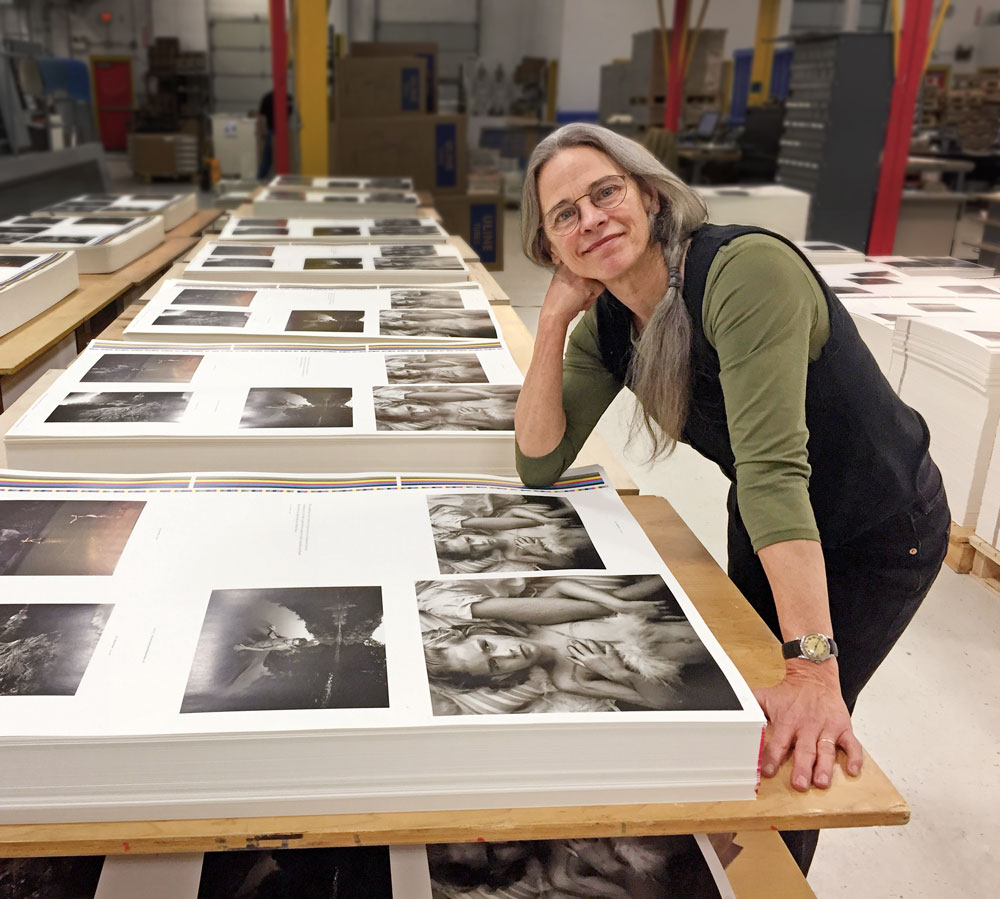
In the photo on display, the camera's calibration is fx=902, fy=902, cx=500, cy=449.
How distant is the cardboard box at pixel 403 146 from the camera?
4.50 meters

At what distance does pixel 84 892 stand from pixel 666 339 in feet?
2.43

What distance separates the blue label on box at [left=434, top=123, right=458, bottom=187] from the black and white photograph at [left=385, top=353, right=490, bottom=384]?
11.2 ft

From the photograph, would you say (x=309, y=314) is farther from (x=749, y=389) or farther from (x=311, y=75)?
(x=311, y=75)


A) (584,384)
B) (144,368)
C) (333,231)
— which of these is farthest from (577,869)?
(333,231)

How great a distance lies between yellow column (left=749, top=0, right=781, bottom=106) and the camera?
1067 centimetres

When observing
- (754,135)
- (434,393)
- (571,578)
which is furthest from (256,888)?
(754,135)

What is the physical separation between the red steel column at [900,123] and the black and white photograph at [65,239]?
394 centimetres

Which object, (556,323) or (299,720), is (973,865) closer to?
(556,323)

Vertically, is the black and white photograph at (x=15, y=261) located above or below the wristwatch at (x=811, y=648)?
above

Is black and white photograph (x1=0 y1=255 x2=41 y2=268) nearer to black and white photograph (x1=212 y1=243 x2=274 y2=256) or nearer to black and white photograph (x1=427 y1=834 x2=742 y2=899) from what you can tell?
black and white photograph (x1=212 y1=243 x2=274 y2=256)

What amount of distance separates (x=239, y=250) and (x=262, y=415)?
1.31m

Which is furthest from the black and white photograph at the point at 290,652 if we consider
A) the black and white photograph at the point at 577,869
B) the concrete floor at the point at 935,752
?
the concrete floor at the point at 935,752

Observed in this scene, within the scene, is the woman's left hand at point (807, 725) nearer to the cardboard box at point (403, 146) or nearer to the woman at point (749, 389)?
the woman at point (749, 389)

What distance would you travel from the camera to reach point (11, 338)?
1682 mm
